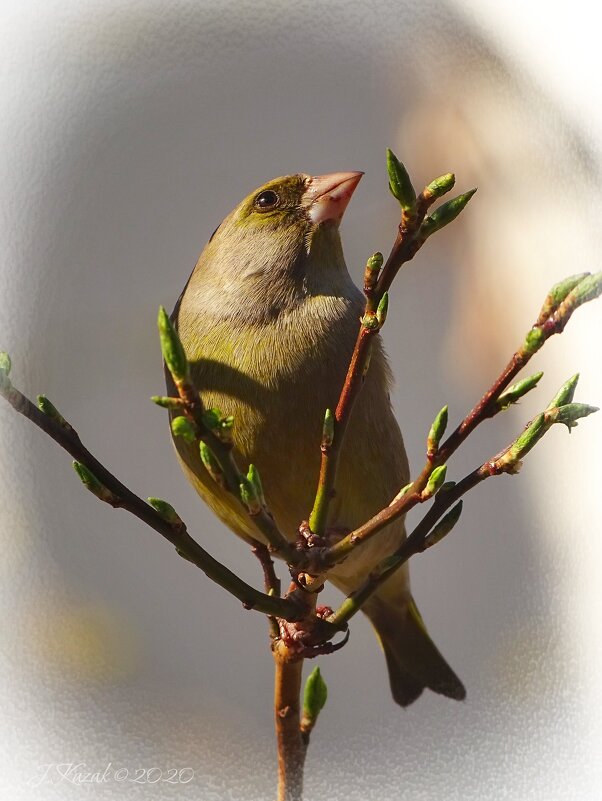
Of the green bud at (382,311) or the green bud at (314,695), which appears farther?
the green bud at (314,695)

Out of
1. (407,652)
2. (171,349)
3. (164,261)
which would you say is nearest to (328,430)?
(171,349)

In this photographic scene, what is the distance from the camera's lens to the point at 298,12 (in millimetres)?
1114

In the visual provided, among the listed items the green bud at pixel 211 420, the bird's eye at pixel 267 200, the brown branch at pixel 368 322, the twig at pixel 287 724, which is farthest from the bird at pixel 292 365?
the green bud at pixel 211 420

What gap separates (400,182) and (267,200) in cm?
69

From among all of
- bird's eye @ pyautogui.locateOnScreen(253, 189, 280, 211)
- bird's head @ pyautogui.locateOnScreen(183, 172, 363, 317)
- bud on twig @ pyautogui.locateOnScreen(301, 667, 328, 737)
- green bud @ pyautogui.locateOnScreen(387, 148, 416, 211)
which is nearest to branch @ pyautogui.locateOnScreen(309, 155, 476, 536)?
green bud @ pyautogui.locateOnScreen(387, 148, 416, 211)

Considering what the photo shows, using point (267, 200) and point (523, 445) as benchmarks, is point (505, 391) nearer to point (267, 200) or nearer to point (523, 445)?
point (523, 445)

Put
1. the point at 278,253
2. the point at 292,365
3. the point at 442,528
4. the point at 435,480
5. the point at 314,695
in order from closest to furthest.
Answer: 1. the point at 435,480
2. the point at 442,528
3. the point at 314,695
4. the point at 292,365
5. the point at 278,253

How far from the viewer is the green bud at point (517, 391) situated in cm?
74

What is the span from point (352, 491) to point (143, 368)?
0.33 meters

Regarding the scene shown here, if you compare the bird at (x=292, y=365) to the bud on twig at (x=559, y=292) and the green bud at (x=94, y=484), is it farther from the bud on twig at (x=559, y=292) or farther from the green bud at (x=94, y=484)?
the bud on twig at (x=559, y=292)

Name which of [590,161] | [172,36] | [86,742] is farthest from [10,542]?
[590,161]

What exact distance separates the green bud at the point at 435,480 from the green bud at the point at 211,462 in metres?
0.17

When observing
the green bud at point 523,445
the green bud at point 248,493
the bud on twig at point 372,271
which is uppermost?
the bud on twig at point 372,271

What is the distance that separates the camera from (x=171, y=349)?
0.65 m
